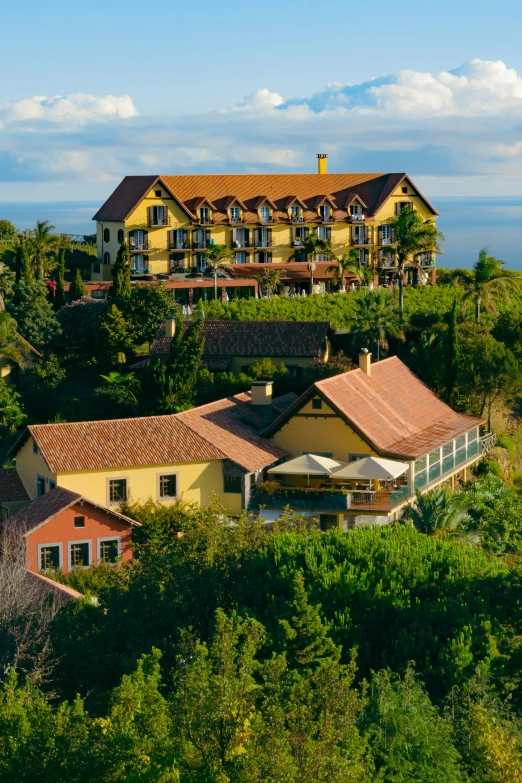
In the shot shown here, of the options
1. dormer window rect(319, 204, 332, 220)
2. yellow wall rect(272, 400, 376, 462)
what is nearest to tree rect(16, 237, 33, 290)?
dormer window rect(319, 204, 332, 220)

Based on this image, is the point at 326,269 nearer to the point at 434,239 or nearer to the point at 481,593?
the point at 434,239

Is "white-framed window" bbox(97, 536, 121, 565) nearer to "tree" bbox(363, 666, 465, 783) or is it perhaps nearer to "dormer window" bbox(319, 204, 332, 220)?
"tree" bbox(363, 666, 465, 783)

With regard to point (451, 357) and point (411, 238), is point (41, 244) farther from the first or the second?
point (451, 357)

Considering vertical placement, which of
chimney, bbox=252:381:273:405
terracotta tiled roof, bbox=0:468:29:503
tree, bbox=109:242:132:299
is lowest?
terracotta tiled roof, bbox=0:468:29:503

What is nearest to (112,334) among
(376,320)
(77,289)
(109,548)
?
(77,289)

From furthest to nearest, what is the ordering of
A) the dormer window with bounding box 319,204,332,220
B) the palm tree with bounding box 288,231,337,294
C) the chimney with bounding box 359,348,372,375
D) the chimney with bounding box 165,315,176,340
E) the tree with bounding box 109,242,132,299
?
the dormer window with bounding box 319,204,332,220, the palm tree with bounding box 288,231,337,294, the tree with bounding box 109,242,132,299, the chimney with bounding box 165,315,176,340, the chimney with bounding box 359,348,372,375

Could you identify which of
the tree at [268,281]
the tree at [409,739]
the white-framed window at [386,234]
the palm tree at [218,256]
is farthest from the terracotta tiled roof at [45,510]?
the white-framed window at [386,234]

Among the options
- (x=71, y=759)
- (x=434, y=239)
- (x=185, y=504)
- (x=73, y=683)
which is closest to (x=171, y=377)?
(x=185, y=504)
